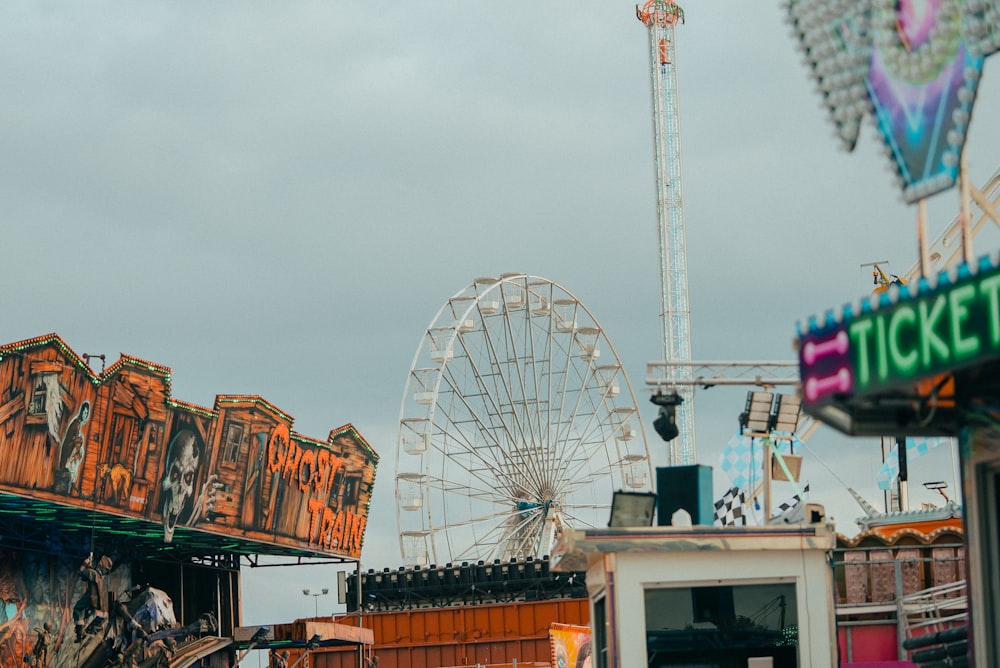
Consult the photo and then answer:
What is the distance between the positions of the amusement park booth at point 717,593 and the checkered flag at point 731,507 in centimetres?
1532

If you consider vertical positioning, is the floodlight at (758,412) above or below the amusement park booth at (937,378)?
above

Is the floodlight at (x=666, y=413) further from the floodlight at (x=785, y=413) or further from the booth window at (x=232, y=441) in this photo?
the booth window at (x=232, y=441)

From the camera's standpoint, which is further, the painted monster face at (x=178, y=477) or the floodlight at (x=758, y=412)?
the painted monster face at (x=178, y=477)

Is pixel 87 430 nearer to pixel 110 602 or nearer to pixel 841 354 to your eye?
pixel 110 602

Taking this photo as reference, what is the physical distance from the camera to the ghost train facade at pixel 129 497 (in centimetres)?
4538

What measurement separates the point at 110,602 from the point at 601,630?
25.8 metres

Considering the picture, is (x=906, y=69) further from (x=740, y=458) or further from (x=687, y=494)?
(x=740, y=458)

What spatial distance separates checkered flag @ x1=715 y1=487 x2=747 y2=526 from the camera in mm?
43250

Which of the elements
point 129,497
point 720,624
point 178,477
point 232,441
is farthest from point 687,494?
point 232,441

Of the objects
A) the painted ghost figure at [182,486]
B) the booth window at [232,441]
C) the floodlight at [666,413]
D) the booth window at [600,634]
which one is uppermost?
the booth window at [232,441]

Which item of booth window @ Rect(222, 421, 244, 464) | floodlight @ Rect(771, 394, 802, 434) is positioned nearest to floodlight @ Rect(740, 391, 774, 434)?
floodlight @ Rect(771, 394, 802, 434)

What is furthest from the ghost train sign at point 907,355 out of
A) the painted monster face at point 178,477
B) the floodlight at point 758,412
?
the painted monster face at point 178,477

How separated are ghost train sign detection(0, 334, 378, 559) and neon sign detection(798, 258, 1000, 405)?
31.5 m

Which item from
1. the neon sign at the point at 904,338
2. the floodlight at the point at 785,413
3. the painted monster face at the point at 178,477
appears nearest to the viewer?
the neon sign at the point at 904,338
